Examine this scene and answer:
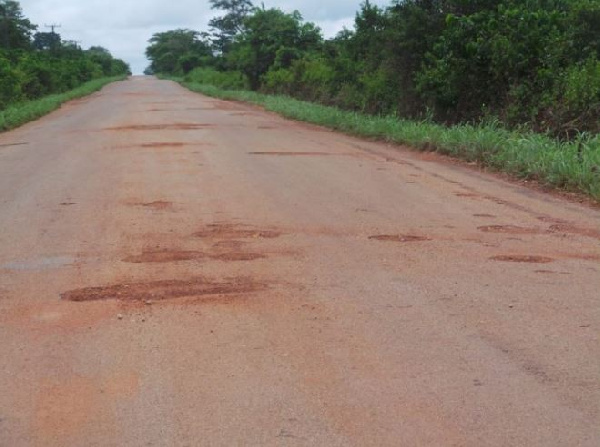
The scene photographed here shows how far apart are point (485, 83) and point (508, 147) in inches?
209

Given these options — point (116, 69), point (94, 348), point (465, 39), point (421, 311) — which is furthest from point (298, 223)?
point (116, 69)

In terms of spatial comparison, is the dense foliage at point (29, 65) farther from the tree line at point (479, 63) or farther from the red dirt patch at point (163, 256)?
the red dirt patch at point (163, 256)

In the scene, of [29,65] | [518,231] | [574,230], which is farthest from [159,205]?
[29,65]

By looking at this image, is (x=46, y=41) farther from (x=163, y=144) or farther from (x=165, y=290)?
(x=165, y=290)

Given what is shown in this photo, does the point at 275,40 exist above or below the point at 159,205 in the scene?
above

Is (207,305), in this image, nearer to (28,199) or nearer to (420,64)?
(28,199)

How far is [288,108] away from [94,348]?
21.4m

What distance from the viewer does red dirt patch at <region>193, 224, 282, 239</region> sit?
7.33m

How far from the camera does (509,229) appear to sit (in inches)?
305

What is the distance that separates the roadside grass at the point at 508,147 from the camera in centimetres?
1026

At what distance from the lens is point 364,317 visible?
16.7 ft

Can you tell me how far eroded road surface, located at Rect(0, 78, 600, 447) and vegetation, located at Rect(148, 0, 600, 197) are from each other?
2.16m

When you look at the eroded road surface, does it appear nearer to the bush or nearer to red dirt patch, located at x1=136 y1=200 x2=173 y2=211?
red dirt patch, located at x1=136 y1=200 x2=173 y2=211

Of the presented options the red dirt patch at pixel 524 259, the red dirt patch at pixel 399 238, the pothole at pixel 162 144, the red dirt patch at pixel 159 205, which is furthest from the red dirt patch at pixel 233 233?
the pothole at pixel 162 144
